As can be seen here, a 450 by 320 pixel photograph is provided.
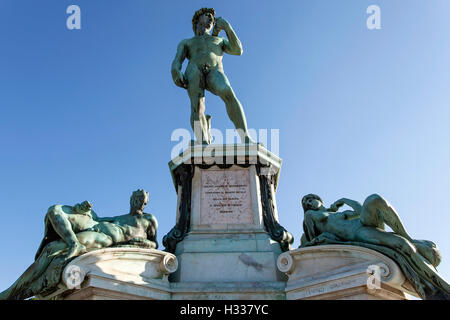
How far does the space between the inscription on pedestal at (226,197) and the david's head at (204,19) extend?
175 inches

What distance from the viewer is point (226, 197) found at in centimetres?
803

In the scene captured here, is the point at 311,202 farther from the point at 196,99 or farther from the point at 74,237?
the point at 74,237

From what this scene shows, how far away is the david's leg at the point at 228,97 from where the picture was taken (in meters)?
9.57

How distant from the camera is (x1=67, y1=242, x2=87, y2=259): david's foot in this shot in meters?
6.15

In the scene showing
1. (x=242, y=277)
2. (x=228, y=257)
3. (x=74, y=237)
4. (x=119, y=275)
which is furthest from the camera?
(x=228, y=257)

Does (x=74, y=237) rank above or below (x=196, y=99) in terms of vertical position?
below

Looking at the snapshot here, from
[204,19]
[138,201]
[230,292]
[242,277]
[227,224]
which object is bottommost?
[230,292]

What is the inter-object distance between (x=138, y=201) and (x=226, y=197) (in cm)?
165

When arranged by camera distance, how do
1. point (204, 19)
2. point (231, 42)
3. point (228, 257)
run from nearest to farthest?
point (228, 257) < point (231, 42) < point (204, 19)

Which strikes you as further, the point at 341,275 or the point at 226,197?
the point at 226,197

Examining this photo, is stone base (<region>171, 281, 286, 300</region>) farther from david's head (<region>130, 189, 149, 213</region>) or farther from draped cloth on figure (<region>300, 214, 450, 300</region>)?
david's head (<region>130, 189, 149, 213</region>)
